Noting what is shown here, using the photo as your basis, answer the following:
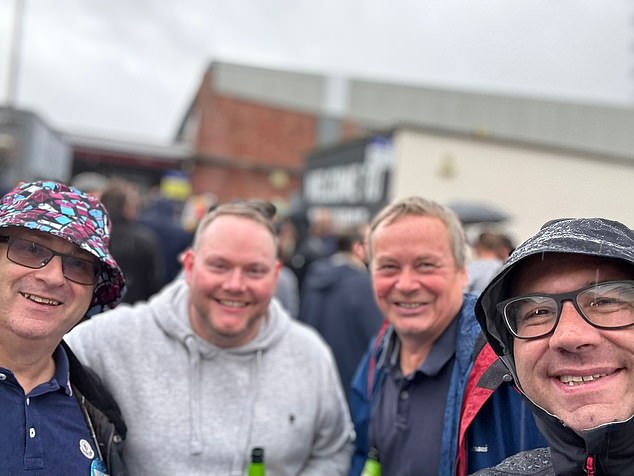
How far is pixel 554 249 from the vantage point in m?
1.60

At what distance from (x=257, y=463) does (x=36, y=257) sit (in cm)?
114

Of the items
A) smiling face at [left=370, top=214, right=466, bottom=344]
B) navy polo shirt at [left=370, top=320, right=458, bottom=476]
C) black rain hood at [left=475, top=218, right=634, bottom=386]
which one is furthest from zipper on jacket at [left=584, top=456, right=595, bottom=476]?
smiling face at [left=370, top=214, right=466, bottom=344]

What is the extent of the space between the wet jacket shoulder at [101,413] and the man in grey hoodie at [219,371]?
23 centimetres

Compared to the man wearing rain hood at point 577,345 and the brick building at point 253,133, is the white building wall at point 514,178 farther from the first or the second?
the brick building at point 253,133

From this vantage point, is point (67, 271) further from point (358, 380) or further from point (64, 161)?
point (64, 161)

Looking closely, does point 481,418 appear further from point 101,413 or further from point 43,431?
point 43,431

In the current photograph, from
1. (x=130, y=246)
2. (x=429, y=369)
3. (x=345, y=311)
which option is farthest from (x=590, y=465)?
(x=130, y=246)

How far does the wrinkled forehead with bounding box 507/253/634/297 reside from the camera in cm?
163

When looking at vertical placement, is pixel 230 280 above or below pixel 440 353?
above

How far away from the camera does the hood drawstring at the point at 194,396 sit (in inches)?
95.8

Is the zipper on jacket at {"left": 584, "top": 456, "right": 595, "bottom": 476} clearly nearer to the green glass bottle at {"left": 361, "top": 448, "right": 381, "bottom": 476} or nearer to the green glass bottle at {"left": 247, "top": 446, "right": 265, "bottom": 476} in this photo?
the green glass bottle at {"left": 361, "top": 448, "right": 381, "bottom": 476}

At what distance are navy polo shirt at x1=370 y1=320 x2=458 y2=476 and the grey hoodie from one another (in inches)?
13.4

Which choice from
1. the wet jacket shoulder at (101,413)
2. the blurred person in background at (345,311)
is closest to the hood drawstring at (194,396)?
the wet jacket shoulder at (101,413)

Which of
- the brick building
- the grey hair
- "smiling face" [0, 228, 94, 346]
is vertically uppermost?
the brick building
